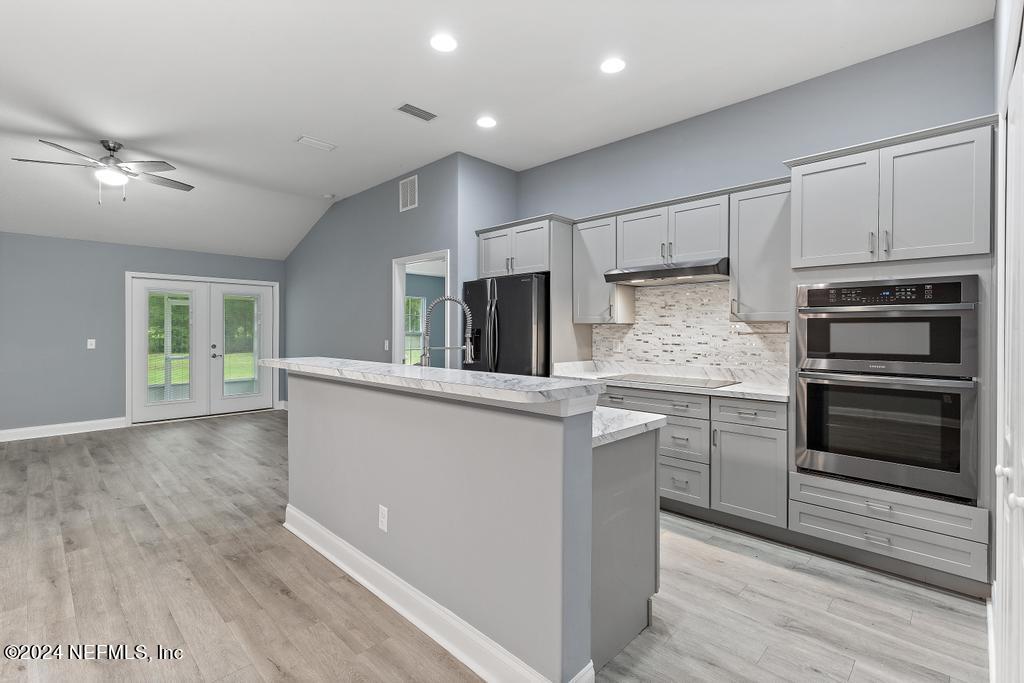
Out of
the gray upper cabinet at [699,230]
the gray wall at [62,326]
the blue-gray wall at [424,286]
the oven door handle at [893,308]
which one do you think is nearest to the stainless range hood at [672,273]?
the gray upper cabinet at [699,230]

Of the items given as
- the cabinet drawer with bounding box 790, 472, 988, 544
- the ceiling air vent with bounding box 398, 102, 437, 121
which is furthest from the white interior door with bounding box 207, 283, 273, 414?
the cabinet drawer with bounding box 790, 472, 988, 544

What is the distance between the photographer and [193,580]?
8.21 feet

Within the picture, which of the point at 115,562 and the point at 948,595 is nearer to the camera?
the point at 948,595

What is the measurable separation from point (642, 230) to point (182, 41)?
3.24 m

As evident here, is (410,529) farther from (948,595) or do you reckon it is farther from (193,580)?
(948,595)

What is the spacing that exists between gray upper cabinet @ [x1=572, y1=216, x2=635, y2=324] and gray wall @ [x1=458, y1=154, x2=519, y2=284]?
40.7 inches

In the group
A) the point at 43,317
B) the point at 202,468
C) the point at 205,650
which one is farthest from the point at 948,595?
the point at 43,317

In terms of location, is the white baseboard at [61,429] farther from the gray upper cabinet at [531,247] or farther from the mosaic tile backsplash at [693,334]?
the mosaic tile backsplash at [693,334]

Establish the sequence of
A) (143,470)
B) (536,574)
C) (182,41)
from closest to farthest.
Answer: (536,574)
(182,41)
(143,470)

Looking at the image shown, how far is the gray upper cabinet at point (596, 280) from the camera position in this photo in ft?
13.3

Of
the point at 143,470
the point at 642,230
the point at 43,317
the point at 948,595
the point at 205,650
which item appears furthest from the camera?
the point at 43,317

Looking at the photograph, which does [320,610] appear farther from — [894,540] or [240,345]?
[240,345]

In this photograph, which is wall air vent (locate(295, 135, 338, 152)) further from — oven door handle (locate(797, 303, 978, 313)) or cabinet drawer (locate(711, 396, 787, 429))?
oven door handle (locate(797, 303, 978, 313))

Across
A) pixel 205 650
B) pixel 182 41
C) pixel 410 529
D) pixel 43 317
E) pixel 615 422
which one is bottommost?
pixel 205 650
